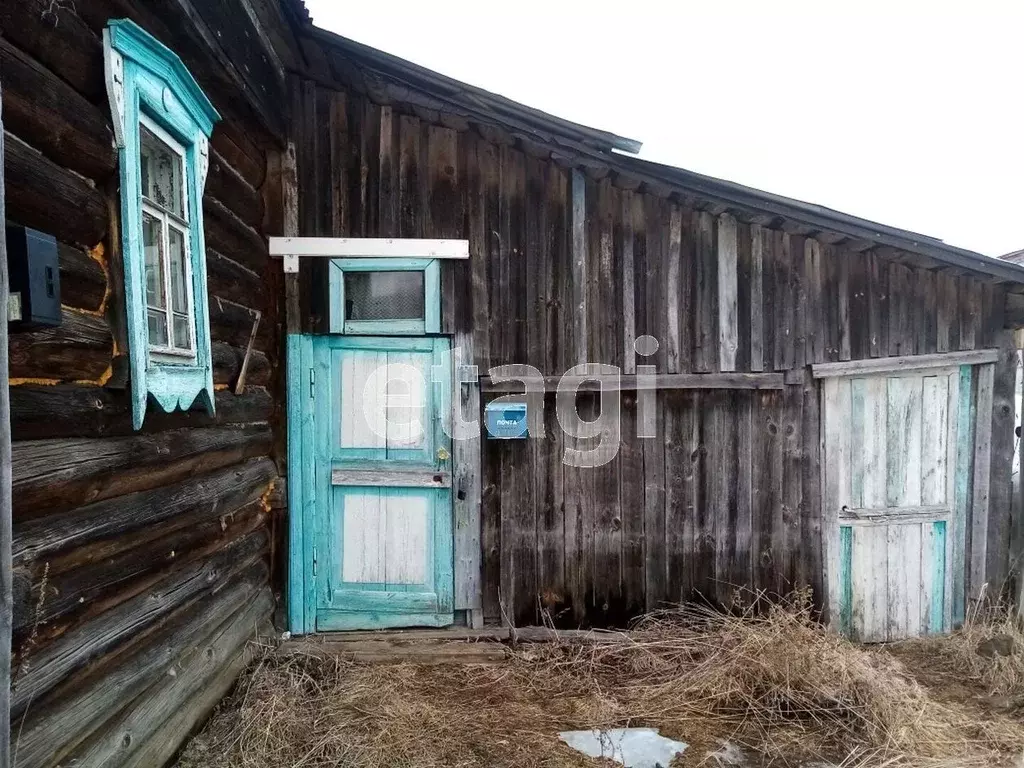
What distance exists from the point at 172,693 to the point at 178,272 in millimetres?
2161

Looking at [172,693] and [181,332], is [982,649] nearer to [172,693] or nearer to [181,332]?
[172,693]

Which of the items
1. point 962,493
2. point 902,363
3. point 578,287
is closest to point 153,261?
point 578,287

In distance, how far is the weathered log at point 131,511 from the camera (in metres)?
2.00

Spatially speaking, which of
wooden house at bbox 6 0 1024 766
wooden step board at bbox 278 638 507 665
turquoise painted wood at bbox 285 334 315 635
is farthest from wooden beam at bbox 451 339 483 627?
turquoise painted wood at bbox 285 334 315 635

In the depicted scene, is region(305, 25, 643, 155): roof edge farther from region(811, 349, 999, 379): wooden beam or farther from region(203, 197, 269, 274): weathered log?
region(811, 349, 999, 379): wooden beam

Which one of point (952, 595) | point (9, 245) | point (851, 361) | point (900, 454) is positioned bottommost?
point (952, 595)

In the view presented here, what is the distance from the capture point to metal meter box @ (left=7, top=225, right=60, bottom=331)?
5.94 feet

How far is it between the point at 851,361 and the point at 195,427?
181 inches

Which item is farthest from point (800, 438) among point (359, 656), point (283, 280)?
point (283, 280)

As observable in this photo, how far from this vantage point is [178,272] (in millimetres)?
3045

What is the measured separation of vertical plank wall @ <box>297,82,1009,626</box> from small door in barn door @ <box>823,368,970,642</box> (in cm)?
19

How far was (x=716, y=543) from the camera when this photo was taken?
178 inches

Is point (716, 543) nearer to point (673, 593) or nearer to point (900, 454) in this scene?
point (673, 593)

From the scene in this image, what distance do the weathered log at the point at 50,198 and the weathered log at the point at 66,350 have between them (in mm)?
314
